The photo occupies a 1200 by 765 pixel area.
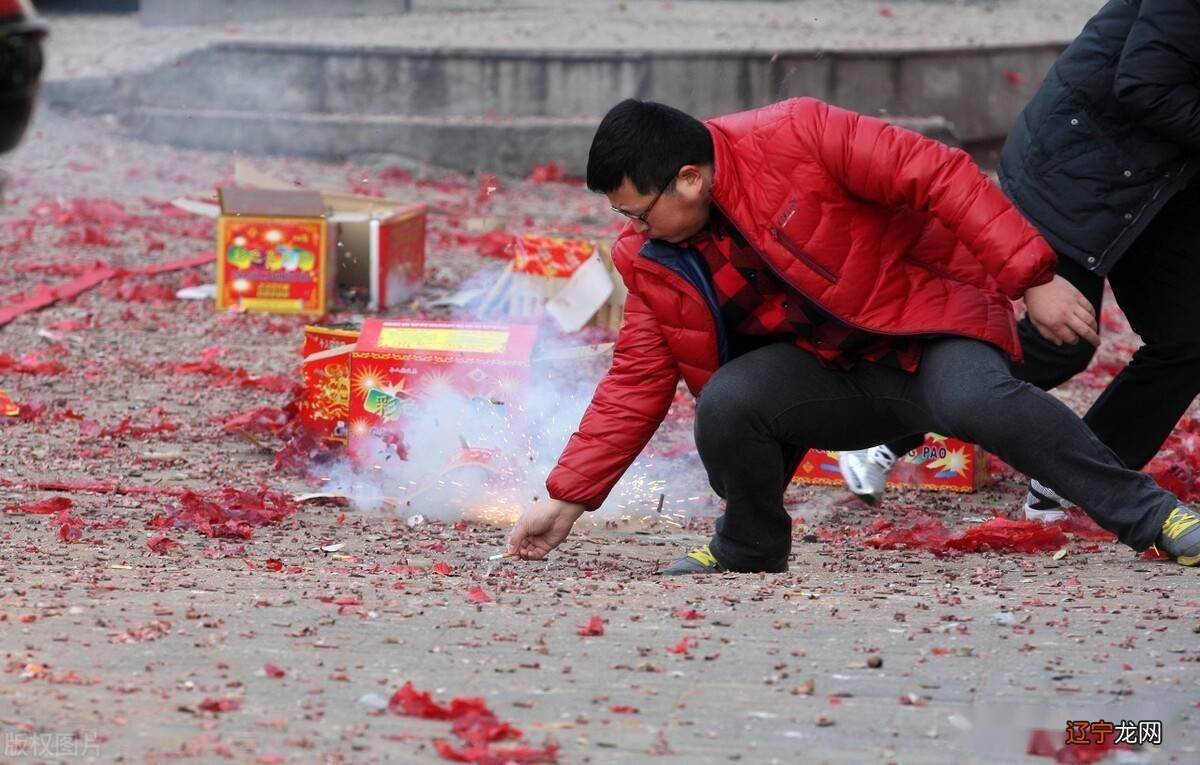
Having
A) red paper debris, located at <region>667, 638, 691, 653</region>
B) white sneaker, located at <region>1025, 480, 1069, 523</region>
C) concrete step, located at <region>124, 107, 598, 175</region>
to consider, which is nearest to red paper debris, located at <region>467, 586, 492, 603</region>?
red paper debris, located at <region>667, 638, 691, 653</region>

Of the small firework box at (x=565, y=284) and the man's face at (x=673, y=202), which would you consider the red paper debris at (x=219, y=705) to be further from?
the small firework box at (x=565, y=284)

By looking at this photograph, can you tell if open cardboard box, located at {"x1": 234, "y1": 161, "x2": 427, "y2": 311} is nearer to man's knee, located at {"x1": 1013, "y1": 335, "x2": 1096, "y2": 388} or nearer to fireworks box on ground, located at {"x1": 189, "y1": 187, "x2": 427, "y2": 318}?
fireworks box on ground, located at {"x1": 189, "y1": 187, "x2": 427, "y2": 318}

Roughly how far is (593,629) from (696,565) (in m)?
0.87

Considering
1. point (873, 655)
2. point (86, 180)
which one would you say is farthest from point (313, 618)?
point (86, 180)

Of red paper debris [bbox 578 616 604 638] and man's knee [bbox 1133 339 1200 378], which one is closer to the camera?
red paper debris [bbox 578 616 604 638]

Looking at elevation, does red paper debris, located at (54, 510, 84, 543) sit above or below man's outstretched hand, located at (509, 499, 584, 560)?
below

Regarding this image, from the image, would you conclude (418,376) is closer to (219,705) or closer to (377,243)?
(219,705)

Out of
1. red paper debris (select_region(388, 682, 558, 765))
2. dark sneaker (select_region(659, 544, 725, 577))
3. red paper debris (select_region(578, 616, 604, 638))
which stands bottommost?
dark sneaker (select_region(659, 544, 725, 577))

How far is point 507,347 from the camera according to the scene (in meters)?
4.74

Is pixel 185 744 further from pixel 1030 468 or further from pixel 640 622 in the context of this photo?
pixel 1030 468

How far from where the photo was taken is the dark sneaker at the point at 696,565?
150 inches

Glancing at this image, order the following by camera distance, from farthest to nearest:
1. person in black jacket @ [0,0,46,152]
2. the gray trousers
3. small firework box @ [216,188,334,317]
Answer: small firework box @ [216,188,334,317]
the gray trousers
person in black jacket @ [0,0,46,152]

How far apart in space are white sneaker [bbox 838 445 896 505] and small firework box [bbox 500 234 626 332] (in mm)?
2030

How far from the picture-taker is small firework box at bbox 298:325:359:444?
485 cm
